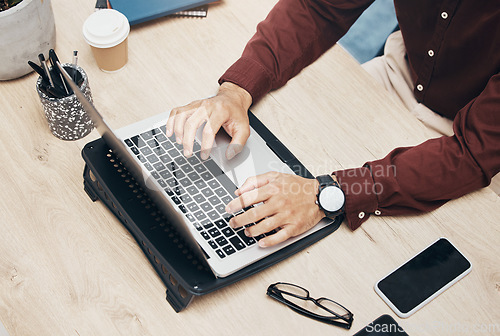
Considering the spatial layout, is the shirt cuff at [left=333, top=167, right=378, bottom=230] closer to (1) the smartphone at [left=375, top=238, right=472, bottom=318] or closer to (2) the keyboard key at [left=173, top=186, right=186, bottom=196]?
(1) the smartphone at [left=375, top=238, right=472, bottom=318]

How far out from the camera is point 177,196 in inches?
36.7

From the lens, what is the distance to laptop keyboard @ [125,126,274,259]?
2.91ft

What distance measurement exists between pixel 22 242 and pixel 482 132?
899mm

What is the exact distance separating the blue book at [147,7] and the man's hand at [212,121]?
288 mm

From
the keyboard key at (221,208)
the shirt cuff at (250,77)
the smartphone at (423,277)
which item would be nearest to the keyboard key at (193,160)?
the keyboard key at (221,208)

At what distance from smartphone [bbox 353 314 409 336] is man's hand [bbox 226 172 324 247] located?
202mm

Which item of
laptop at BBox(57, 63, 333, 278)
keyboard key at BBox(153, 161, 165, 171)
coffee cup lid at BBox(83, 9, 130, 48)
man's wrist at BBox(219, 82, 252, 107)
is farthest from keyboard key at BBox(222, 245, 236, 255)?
coffee cup lid at BBox(83, 9, 130, 48)

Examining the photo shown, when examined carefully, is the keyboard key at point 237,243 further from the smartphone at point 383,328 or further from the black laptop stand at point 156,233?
the smartphone at point 383,328

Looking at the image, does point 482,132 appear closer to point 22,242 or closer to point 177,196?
point 177,196

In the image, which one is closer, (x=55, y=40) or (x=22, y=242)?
(x=22, y=242)

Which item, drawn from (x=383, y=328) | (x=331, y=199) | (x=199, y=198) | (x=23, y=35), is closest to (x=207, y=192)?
(x=199, y=198)

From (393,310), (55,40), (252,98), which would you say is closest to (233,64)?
(252,98)

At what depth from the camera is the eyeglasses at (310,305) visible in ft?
2.81

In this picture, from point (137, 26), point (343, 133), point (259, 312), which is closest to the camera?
point (259, 312)
